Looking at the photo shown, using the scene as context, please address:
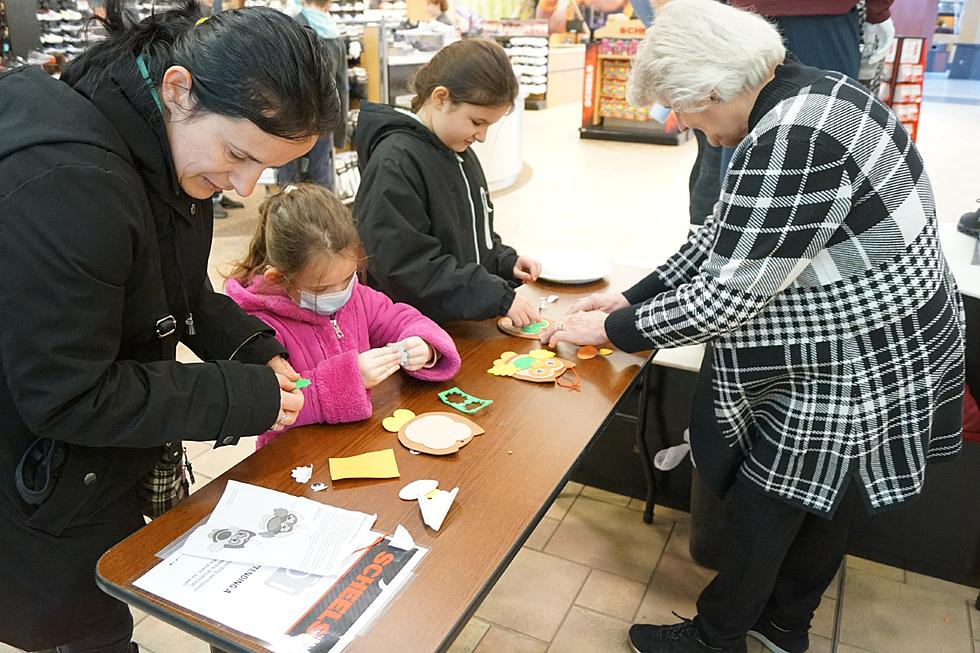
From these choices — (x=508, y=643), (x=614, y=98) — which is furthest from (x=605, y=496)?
(x=614, y=98)

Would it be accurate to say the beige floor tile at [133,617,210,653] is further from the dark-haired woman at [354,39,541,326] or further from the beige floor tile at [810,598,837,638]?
the beige floor tile at [810,598,837,638]

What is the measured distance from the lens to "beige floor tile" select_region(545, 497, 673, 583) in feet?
8.13

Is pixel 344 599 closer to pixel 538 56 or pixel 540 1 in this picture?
pixel 538 56

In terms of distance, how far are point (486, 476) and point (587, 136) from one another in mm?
9079

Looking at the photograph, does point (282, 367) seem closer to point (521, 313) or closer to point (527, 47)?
point (521, 313)

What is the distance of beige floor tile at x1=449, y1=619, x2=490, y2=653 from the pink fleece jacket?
83 cm

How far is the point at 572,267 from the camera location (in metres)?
2.43

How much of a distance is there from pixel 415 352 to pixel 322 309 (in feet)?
0.75

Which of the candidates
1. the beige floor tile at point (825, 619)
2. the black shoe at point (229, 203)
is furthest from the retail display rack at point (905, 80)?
the black shoe at point (229, 203)

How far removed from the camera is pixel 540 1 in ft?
45.4

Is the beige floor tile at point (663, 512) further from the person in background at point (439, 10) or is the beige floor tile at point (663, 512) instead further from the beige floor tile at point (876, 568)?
the person in background at point (439, 10)

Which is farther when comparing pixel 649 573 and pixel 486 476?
pixel 649 573

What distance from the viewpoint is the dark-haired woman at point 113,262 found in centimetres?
100

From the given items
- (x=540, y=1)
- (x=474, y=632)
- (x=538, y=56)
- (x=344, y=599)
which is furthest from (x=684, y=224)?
(x=540, y=1)
